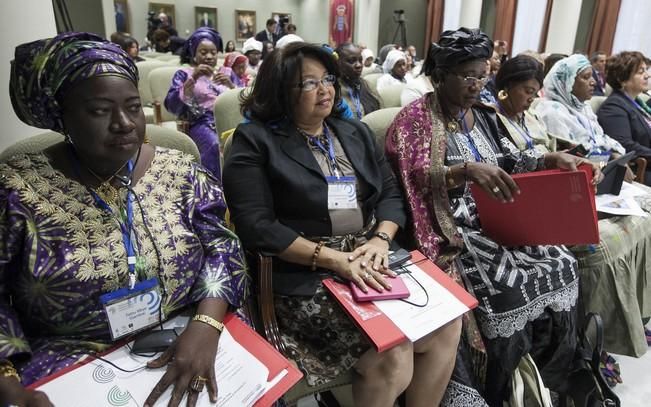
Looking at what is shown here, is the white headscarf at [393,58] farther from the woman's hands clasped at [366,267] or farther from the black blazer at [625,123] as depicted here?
the woman's hands clasped at [366,267]

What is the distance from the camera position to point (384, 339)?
1105mm

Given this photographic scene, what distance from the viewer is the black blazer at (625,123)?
10.2 feet

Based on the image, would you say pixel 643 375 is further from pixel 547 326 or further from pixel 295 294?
pixel 295 294

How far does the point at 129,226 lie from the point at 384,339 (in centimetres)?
68

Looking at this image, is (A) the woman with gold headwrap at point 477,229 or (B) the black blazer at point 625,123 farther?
(B) the black blazer at point 625,123

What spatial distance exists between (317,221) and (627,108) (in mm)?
2855

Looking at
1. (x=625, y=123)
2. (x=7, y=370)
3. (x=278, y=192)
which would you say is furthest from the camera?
A: (x=625, y=123)

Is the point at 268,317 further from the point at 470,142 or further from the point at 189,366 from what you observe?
the point at 470,142

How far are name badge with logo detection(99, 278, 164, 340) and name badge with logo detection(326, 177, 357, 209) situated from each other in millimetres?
615

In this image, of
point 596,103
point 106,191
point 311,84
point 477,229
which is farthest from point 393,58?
point 106,191

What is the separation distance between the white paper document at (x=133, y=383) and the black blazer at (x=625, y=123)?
3.16 metres

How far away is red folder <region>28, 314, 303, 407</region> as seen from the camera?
3.02ft

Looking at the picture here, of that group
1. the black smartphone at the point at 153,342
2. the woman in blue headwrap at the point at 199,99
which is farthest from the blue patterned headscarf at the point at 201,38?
the black smartphone at the point at 153,342

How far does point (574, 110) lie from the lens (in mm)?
2879
